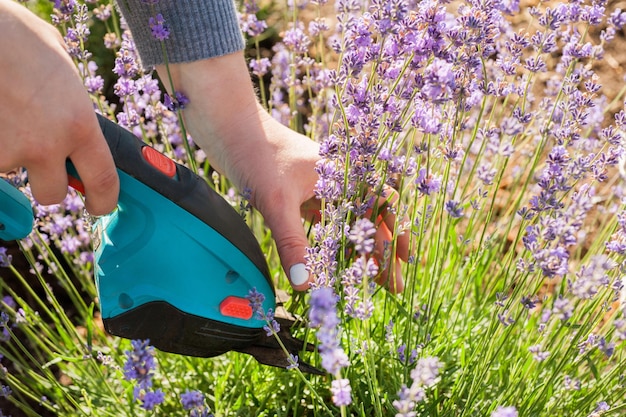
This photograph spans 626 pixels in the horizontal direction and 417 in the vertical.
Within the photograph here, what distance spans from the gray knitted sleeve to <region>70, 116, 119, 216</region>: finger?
0.53m

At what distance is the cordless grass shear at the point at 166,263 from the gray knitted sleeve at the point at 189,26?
366 millimetres

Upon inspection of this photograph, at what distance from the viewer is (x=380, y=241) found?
6.46 feet

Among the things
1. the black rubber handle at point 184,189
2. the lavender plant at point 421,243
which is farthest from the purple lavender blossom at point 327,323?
the black rubber handle at point 184,189

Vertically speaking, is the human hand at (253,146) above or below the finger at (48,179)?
above

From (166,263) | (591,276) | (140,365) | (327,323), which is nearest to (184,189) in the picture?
(166,263)

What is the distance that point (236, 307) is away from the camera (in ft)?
5.54

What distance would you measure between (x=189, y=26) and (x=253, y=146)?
1.24ft

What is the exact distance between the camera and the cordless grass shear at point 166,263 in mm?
1646

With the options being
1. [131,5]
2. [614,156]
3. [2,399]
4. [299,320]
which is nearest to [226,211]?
[299,320]

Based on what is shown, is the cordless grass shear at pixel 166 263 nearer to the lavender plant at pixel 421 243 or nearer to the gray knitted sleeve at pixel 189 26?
the lavender plant at pixel 421 243

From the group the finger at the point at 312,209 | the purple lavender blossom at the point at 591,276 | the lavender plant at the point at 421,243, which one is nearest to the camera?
the purple lavender blossom at the point at 591,276

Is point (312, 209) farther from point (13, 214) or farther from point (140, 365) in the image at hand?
point (140, 365)

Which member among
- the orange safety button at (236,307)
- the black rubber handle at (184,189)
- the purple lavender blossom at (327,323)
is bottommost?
the purple lavender blossom at (327,323)

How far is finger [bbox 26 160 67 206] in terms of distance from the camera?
1.33 m
